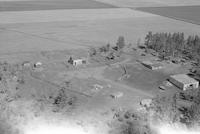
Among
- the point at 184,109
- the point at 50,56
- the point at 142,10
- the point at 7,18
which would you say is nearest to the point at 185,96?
the point at 184,109

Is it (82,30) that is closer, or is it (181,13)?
(82,30)

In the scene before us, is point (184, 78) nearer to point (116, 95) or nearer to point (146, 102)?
point (146, 102)

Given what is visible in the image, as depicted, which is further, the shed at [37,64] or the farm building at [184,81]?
the shed at [37,64]

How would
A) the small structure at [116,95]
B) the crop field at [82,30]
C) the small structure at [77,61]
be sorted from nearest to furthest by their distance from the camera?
the small structure at [116,95] → the small structure at [77,61] → the crop field at [82,30]

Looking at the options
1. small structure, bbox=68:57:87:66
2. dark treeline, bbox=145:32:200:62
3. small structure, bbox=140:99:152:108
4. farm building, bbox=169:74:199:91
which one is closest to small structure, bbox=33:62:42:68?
small structure, bbox=68:57:87:66

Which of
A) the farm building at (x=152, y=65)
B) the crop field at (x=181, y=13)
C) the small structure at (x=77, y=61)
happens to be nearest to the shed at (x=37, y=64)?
the small structure at (x=77, y=61)

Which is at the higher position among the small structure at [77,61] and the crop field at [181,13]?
the crop field at [181,13]

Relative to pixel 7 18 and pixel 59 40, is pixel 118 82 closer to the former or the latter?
pixel 59 40

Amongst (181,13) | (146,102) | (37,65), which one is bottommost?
(146,102)

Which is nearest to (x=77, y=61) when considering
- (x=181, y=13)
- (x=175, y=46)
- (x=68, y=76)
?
(x=68, y=76)

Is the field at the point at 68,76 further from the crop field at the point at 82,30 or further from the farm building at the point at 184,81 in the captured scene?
the farm building at the point at 184,81
